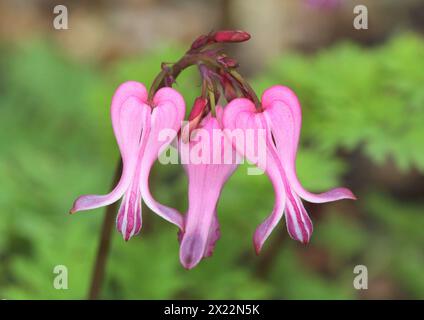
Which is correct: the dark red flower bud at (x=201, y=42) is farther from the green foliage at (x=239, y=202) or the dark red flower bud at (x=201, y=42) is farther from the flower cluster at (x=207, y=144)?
the green foliage at (x=239, y=202)

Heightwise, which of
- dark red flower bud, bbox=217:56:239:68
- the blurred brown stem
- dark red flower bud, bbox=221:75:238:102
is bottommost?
the blurred brown stem

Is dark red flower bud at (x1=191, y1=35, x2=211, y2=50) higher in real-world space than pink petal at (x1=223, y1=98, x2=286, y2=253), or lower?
higher

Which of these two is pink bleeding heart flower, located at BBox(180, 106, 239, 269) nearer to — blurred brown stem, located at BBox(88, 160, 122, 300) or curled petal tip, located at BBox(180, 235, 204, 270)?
curled petal tip, located at BBox(180, 235, 204, 270)

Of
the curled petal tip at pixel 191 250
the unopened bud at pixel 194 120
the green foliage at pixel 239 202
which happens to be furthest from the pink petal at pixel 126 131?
the green foliage at pixel 239 202

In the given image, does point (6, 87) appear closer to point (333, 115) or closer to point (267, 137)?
point (333, 115)

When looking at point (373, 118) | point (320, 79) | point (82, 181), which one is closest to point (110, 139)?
point (82, 181)

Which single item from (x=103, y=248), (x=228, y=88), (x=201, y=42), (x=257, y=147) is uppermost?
(x=201, y=42)

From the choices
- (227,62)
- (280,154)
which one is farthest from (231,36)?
(280,154)

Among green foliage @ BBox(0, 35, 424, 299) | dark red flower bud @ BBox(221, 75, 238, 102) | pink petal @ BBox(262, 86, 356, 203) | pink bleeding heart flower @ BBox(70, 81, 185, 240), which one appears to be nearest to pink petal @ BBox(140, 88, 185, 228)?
pink bleeding heart flower @ BBox(70, 81, 185, 240)

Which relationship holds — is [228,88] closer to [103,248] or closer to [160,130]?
[160,130]
